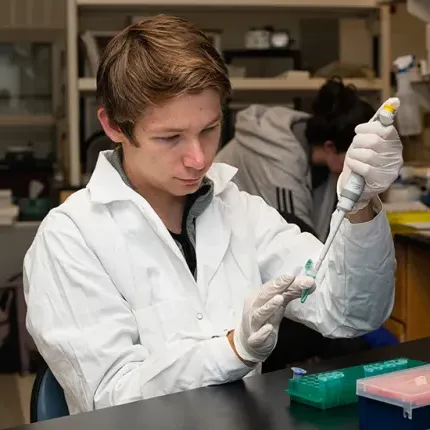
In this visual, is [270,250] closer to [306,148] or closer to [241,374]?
[241,374]

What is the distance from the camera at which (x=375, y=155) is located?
3.92ft

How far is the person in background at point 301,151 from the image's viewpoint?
2.79m

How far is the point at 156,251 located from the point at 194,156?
0.59ft

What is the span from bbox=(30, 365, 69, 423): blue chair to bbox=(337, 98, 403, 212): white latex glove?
55 cm

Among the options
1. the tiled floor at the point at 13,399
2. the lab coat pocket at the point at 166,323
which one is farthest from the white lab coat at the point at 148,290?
the tiled floor at the point at 13,399

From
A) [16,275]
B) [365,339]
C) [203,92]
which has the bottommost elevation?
[16,275]

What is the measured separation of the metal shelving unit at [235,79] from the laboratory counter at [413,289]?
3.60 ft

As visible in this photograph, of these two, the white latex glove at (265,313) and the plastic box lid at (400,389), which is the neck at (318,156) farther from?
the plastic box lid at (400,389)

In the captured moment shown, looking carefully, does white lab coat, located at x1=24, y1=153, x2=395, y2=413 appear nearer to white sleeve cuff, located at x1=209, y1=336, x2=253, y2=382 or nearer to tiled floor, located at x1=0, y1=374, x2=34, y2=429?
white sleeve cuff, located at x1=209, y1=336, x2=253, y2=382

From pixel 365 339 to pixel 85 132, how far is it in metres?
2.26

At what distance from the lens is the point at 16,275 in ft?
13.0

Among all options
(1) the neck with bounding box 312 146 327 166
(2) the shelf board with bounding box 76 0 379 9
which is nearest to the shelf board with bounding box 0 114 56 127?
(2) the shelf board with bounding box 76 0 379 9

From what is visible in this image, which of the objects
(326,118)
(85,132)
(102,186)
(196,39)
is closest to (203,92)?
(196,39)

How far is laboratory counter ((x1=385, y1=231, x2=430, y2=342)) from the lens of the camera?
2768 mm
